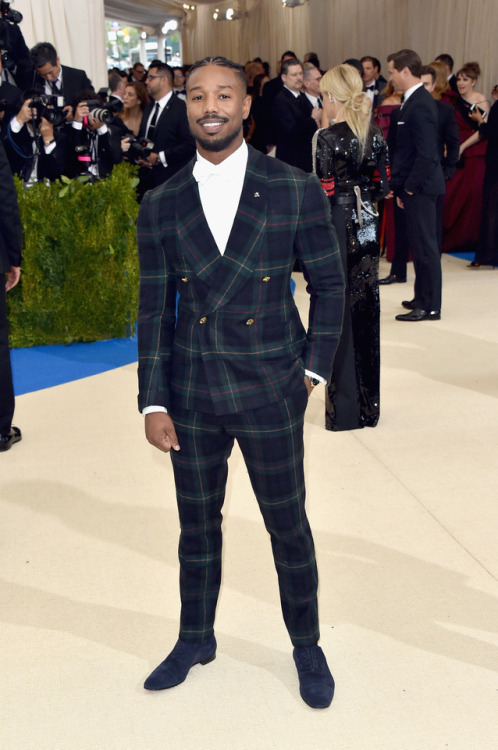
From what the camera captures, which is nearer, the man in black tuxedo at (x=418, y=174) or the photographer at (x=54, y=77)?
the man in black tuxedo at (x=418, y=174)

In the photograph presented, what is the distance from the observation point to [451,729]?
2.04 meters

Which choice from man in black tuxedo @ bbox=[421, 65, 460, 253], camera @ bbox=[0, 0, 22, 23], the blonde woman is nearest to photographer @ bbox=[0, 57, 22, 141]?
camera @ bbox=[0, 0, 22, 23]

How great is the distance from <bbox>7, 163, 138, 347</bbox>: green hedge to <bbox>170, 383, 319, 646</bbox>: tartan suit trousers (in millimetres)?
3683

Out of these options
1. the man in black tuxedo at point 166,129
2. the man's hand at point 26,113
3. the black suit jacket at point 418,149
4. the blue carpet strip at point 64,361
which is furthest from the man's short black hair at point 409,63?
the blue carpet strip at point 64,361

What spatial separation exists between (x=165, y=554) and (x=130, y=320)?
3173 mm

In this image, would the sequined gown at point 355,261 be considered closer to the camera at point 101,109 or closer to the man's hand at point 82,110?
the camera at point 101,109

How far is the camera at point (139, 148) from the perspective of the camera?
6.61 metres

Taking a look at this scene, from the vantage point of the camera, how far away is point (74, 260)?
5.53 m

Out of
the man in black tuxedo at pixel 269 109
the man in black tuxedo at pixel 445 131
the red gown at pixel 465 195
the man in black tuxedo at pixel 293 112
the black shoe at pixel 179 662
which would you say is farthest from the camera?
the man in black tuxedo at pixel 269 109

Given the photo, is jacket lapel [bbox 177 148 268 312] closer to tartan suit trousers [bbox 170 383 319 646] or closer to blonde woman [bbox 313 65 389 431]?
tartan suit trousers [bbox 170 383 319 646]

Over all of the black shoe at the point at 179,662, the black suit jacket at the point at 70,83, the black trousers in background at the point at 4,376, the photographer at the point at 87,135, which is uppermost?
the black suit jacket at the point at 70,83

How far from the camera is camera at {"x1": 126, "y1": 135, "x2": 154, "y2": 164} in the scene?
6613mm

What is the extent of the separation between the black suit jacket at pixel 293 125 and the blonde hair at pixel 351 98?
12.6 ft

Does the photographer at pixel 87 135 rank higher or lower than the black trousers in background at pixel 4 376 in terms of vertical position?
higher
